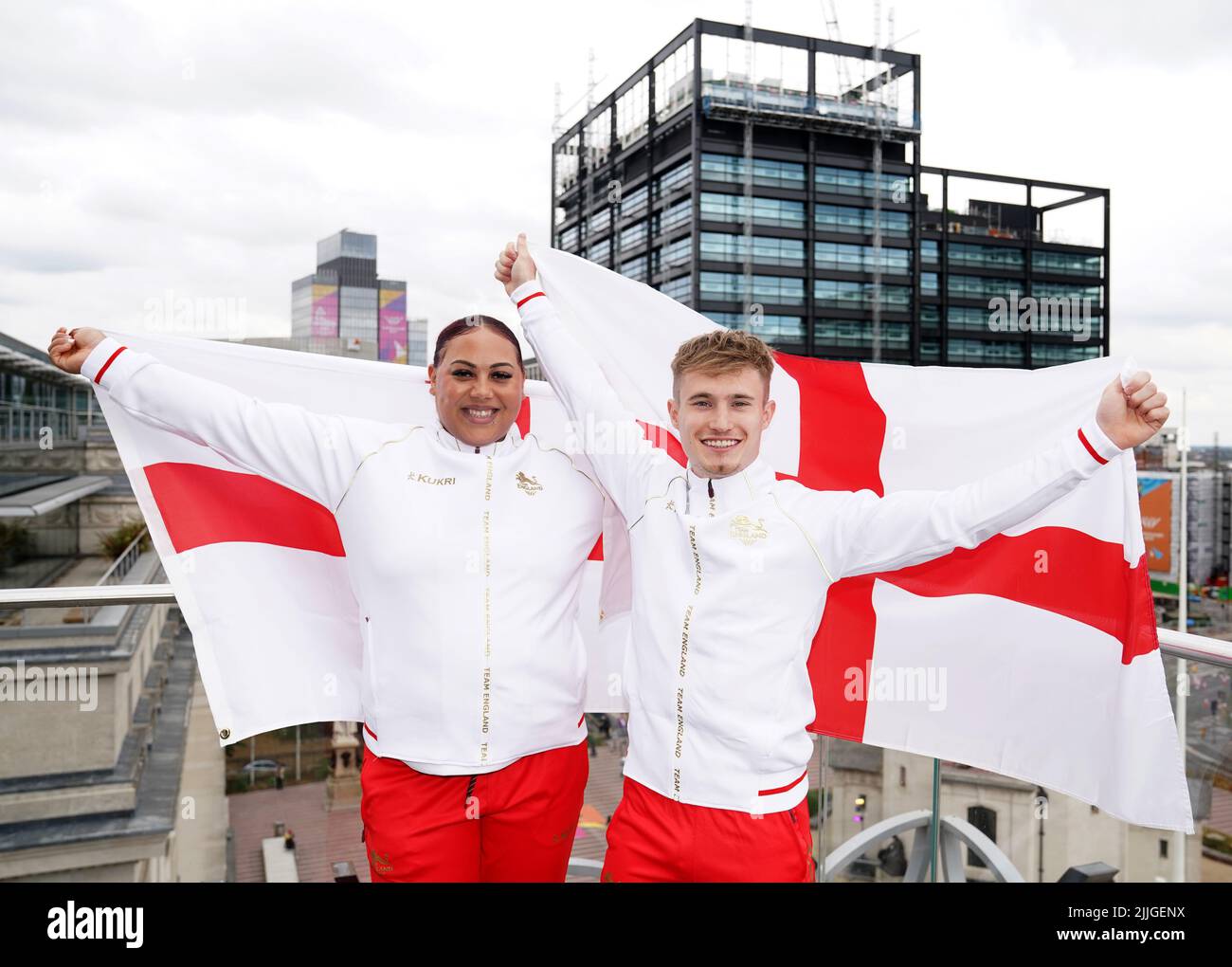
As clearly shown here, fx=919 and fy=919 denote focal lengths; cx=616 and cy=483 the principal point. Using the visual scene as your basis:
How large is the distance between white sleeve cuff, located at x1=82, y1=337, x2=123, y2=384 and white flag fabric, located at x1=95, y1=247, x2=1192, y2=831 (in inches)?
7.7

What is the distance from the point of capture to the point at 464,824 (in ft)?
7.13

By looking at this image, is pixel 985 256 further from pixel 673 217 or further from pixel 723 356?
pixel 723 356

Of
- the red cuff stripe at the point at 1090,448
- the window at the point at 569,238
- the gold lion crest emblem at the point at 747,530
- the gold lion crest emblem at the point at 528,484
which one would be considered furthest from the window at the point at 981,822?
the window at the point at 569,238

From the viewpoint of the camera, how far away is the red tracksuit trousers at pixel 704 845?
6.51ft

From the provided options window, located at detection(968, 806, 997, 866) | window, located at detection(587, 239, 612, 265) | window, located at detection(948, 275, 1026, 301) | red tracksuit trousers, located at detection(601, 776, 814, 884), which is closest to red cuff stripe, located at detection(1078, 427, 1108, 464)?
red tracksuit trousers, located at detection(601, 776, 814, 884)

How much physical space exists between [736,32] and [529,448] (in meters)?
64.3

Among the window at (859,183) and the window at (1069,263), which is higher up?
the window at (859,183)

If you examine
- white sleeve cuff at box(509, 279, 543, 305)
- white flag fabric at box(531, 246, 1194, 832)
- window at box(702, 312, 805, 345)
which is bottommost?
white flag fabric at box(531, 246, 1194, 832)

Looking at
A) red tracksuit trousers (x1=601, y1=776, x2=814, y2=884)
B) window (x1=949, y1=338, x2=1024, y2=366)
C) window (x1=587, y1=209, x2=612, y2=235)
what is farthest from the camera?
window (x1=949, y1=338, x2=1024, y2=366)

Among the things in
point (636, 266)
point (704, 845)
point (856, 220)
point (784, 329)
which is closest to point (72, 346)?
point (704, 845)

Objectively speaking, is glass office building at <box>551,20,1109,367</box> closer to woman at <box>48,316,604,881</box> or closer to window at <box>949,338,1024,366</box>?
window at <box>949,338,1024,366</box>

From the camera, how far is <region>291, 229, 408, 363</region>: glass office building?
8906 centimetres

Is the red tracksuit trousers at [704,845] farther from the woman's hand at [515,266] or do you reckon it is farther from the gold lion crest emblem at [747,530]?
the woman's hand at [515,266]
